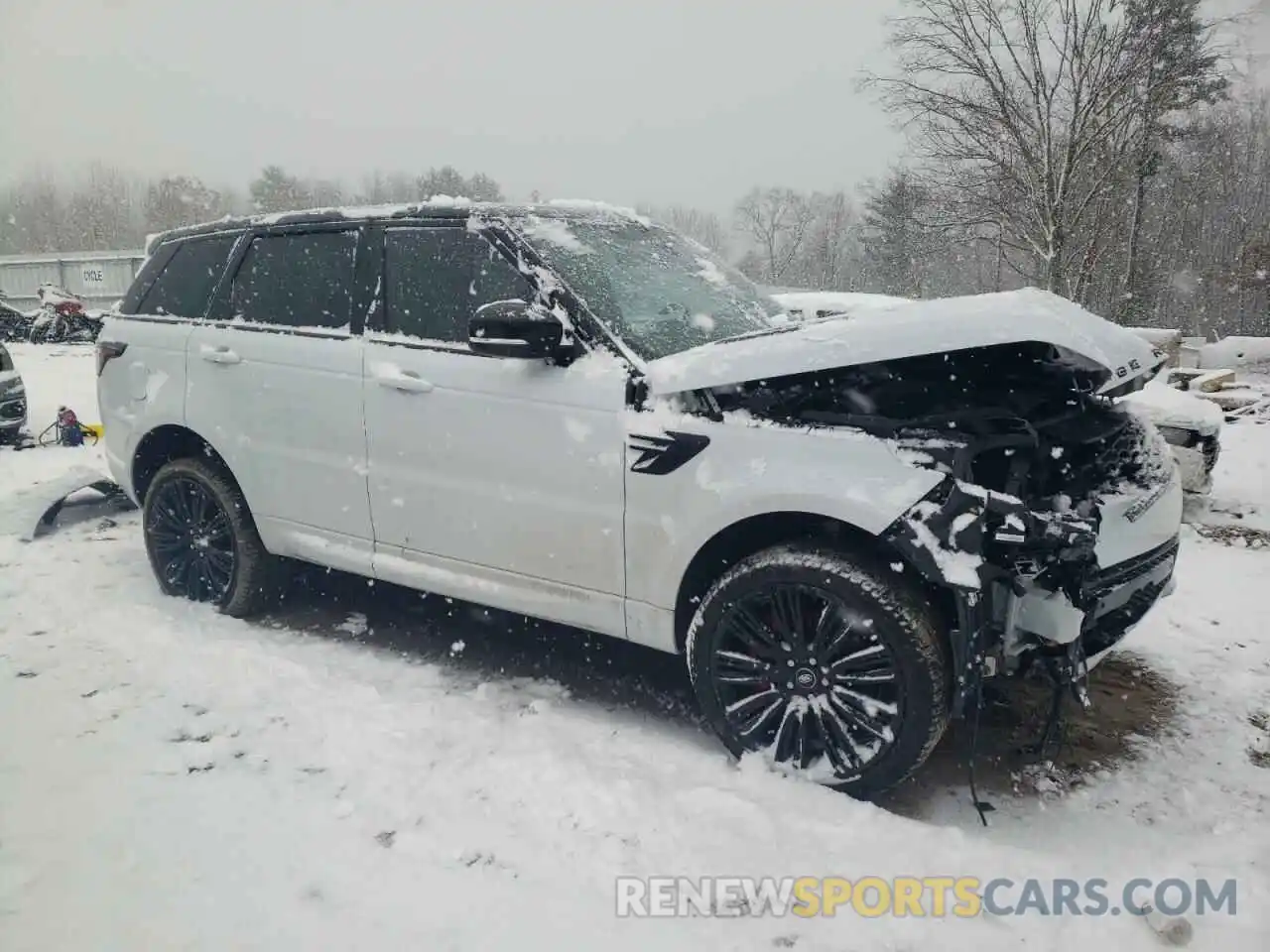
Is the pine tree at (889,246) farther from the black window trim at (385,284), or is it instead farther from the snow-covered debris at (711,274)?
the black window trim at (385,284)

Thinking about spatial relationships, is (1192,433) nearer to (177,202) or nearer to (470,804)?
(470,804)

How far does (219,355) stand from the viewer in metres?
3.99

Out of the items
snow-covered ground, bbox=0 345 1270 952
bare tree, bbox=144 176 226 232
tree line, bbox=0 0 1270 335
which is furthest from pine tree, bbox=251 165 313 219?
snow-covered ground, bbox=0 345 1270 952

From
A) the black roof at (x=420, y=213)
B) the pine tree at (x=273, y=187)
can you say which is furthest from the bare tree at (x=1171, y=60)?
the pine tree at (x=273, y=187)

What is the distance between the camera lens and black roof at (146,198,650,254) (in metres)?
3.47

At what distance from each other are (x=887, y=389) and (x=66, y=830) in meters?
2.87

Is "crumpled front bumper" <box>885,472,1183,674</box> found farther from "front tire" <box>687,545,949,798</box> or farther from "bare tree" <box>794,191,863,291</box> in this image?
"bare tree" <box>794,191,863,291</box>

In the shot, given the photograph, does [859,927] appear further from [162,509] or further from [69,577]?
[69,577]

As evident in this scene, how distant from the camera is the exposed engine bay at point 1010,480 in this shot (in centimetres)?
241

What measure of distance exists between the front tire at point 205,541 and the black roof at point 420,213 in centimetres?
123

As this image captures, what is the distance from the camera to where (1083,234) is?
22016 mm

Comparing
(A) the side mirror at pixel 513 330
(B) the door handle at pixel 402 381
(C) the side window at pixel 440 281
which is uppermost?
(C) the side window at pixel 440 281

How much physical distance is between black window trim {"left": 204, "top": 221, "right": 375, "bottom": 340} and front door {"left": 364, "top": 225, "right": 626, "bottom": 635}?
126 mm

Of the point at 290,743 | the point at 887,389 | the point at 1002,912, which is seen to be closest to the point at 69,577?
the point at 290,743
